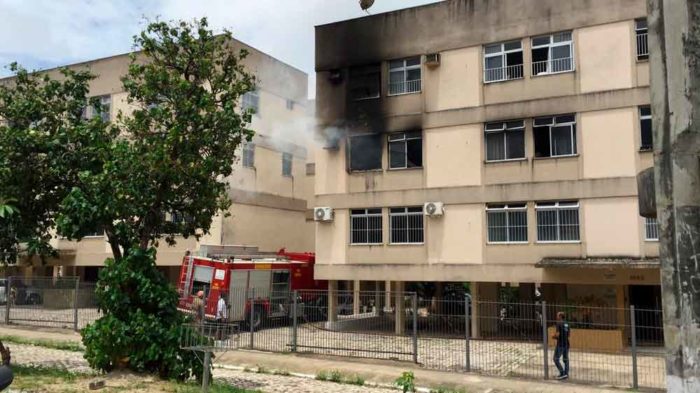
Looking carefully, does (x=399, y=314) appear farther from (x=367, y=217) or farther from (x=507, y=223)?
(x=507, y=223)

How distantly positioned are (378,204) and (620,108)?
8.66 metres

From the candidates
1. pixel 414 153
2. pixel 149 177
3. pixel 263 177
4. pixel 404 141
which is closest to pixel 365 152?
pixel 404 141

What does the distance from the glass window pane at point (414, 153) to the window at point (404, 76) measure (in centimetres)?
188

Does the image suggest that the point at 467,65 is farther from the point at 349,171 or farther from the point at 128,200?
the point at 128,200

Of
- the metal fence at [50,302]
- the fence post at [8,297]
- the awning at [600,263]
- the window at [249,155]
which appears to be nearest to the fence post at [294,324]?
the metal fence at [50,302]

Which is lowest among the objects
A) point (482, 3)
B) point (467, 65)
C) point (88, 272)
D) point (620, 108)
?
point (88, 272)

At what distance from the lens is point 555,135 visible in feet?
67.6

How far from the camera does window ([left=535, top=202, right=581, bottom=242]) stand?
20094 millimetres

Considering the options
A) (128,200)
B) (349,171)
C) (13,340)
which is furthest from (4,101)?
(349,171)

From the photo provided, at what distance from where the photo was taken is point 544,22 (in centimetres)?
2078

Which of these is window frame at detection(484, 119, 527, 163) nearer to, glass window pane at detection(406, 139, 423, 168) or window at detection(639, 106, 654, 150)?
glass window pane at detection(406, 139, 423, 168)

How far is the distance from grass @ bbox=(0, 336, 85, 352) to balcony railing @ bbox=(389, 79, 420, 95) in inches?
528

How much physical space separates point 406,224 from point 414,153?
2.57 metres

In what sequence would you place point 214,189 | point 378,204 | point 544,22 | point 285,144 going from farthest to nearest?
1. point 285,144
2. point 378,204
3. point 544,22
4. point 214,189
